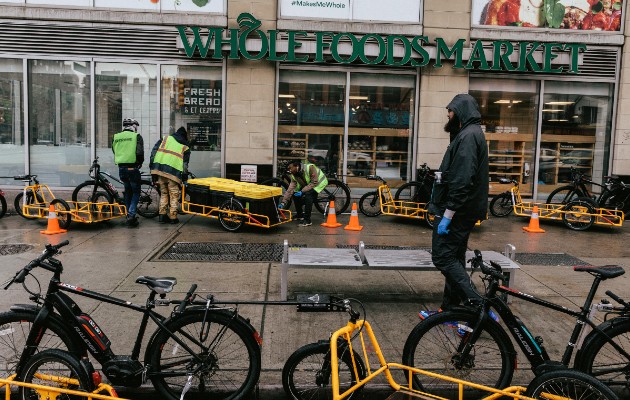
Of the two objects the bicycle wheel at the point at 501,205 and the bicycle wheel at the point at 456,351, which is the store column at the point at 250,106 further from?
the bicycle wheel at the point at 456,351

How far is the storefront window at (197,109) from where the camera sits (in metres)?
12.8

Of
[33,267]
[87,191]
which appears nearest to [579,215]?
[33,267]

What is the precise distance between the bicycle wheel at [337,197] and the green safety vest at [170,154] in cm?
325

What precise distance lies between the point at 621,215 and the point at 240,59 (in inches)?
360

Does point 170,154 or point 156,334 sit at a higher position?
point 170,154

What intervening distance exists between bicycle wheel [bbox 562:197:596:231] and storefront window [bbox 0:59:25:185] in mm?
12520

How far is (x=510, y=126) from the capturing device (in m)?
13.8

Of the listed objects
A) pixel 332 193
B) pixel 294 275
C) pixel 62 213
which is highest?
pixel 332 193

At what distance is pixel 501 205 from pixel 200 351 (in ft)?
32.5

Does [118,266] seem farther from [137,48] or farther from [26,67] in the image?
[26,67]

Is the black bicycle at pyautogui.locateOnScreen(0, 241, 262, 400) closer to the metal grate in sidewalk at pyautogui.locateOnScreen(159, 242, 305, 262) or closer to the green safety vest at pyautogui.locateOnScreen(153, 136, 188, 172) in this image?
the metal grate in sidewalk at pyautogui.locateOnScreen(159, 242, 305, 262)

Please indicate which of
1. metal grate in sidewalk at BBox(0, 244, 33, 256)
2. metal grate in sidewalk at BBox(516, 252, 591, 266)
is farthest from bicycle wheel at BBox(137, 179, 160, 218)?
metal grate in sidewalk at BBox(516, 252, 591, 266)

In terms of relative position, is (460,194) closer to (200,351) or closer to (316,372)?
(316,372)

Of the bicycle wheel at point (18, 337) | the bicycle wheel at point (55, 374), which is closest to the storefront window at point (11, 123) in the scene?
the bicycle wheel at point (18, 337)
